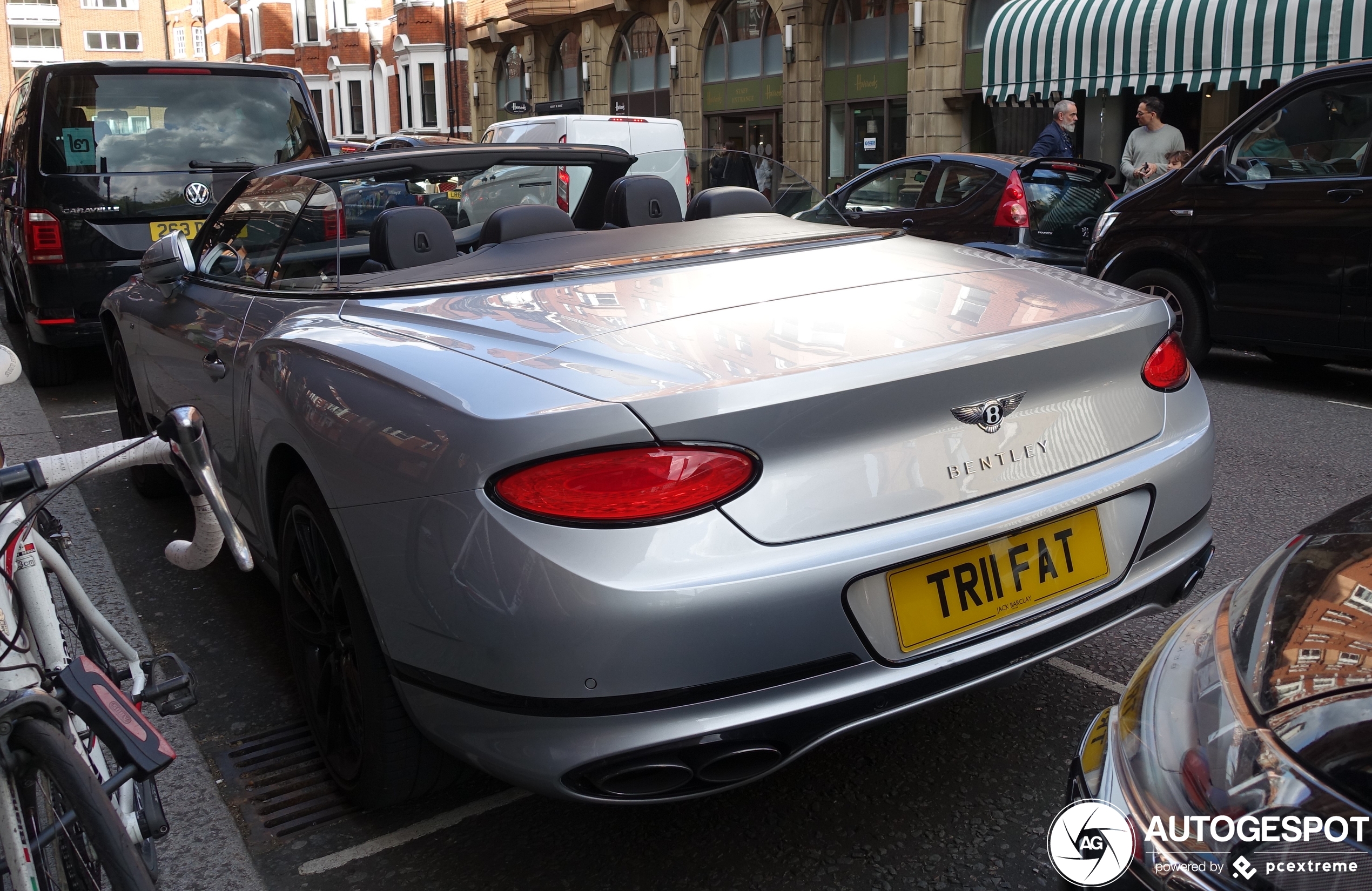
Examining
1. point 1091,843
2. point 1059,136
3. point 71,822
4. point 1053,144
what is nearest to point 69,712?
point 71,822

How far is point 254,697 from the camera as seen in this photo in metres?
3.25

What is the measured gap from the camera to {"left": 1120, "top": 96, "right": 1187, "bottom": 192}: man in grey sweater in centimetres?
1099

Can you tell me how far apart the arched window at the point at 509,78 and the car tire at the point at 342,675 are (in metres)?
34.6

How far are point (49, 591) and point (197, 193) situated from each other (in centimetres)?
591

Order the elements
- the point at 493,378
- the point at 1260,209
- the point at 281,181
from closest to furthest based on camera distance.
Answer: the point at 493,378
the point at 281,181
the point at 1260,209

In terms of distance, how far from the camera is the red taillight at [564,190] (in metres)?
4.24

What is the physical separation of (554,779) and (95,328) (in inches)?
245

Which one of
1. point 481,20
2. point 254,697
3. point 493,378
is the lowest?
point 254,697

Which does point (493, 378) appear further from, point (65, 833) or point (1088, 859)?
point (1088, 859)

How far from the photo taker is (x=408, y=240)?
10.3 ft

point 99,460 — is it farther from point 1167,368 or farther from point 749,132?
point 749,132

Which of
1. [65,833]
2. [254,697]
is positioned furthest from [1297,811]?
[254,697]

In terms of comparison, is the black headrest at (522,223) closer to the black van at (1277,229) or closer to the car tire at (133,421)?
Answer: the car tire at (133,421)

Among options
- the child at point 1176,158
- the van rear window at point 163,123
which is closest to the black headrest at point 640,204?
the van rear window at point 163,123
